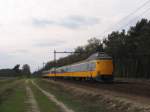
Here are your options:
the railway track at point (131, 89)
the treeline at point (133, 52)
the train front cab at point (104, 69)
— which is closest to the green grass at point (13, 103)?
the railway track at point (131, 89)

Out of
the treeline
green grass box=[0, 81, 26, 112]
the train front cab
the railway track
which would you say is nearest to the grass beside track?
the railway track

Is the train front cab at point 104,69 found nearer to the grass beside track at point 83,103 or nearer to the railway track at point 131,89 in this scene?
the railway track at point 131,89

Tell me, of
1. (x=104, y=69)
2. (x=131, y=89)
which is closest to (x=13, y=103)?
(x=131, y=89)

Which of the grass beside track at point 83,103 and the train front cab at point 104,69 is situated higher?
the train front cab at point 104,69

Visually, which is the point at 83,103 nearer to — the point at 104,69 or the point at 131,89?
the point at 131,89

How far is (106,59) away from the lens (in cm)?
5241

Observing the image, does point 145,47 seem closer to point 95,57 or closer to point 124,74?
point 124,74

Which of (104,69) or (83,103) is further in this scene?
(104,69)

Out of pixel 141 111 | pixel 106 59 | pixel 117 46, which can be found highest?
pixel 117 46

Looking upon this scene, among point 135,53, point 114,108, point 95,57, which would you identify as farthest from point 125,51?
point 114,108

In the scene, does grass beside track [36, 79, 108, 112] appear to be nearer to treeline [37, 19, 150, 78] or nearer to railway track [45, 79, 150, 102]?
railway track [45, 79, 150, 102]

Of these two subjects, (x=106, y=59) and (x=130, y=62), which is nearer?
(x=106, y=59)

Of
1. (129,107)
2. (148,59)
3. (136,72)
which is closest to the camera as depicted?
(129,107)

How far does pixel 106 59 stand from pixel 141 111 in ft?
112
